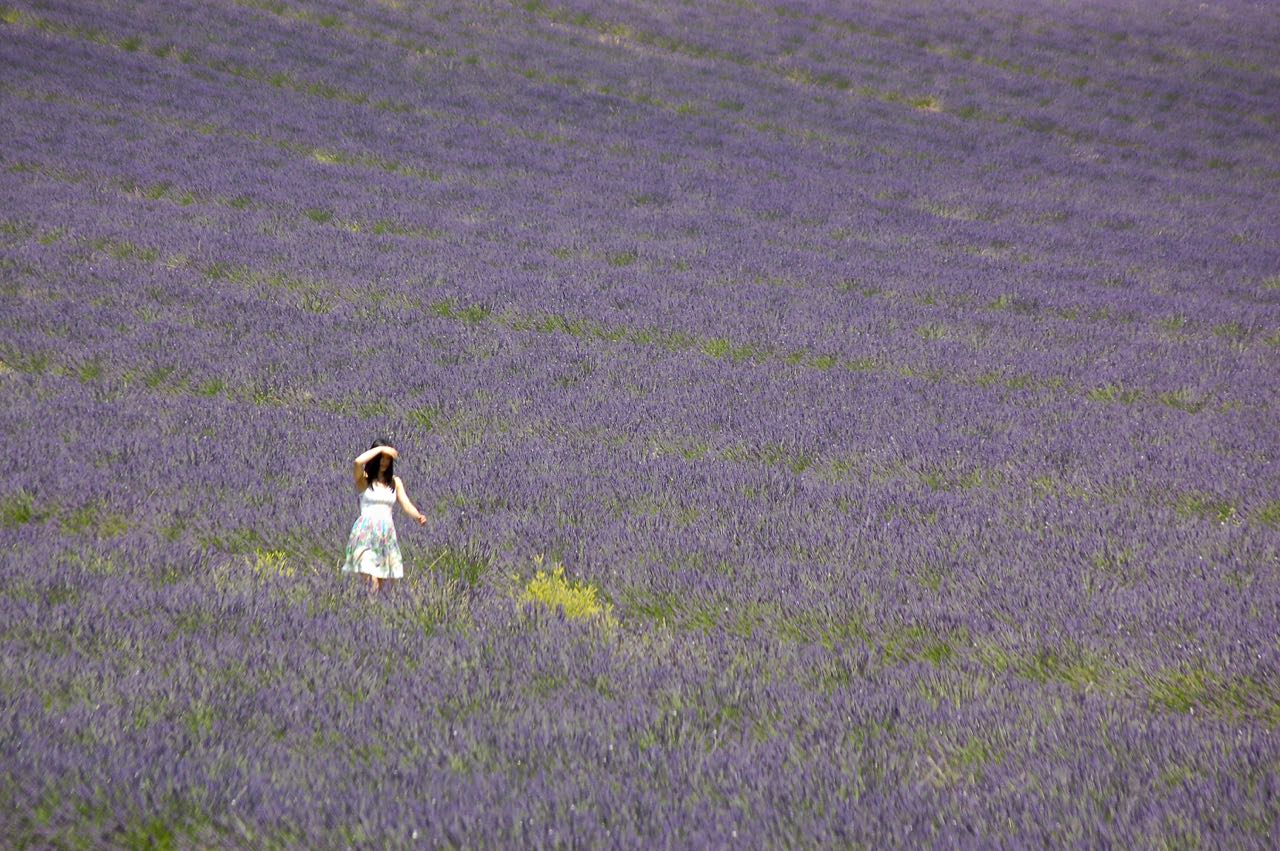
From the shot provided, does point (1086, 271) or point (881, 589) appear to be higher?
point (1086, 271)

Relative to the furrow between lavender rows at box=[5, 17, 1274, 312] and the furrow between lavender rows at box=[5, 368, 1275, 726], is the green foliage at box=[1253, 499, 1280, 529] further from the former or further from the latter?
the furrow between lavender rows at box=[5, 17, 1274, 312]

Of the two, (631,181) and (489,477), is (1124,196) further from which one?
(489,477)

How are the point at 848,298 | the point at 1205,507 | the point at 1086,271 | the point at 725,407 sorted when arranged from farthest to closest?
the point at 1086,271
the point at 848,298
the point at 725,407
the point at 1205,507

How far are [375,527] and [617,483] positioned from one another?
173 centimetres

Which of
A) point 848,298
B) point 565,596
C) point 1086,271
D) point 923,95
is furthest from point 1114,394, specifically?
point 923,95

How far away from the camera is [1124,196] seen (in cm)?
1491

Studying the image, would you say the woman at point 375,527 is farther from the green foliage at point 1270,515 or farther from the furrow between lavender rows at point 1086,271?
the furrow between lavender rows at point 1086,271

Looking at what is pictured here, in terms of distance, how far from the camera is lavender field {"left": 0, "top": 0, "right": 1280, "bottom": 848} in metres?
2.91

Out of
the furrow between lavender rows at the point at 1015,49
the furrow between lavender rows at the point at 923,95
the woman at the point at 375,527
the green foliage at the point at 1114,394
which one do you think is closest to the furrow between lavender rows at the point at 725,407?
the green foliage at the point at 1114,394

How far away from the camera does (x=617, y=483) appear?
218 inches

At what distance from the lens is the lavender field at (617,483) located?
2.91 metres

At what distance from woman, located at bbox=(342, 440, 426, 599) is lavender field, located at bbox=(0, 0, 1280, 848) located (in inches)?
4.2

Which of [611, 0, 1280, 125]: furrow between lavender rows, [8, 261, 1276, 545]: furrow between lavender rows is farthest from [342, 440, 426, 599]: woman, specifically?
[611, 0, 1280, 125]: furrow between lavender rows

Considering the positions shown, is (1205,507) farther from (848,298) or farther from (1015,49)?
(1015,49)
